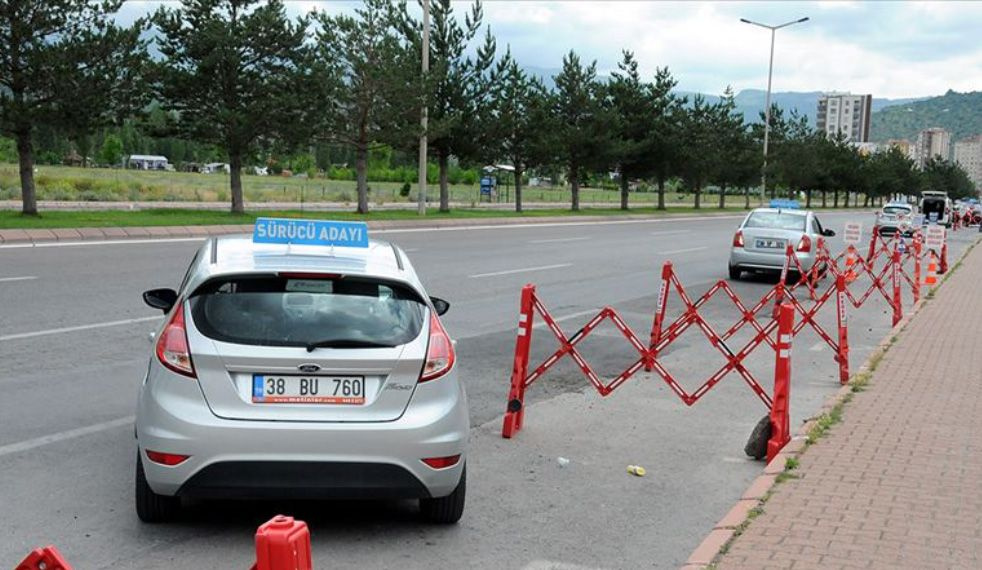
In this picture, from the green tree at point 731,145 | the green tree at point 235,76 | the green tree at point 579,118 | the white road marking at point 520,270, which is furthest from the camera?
the green tree at point 731,145

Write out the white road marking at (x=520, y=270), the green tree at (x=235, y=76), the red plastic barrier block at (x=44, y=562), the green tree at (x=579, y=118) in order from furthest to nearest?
the green tree at (x=579, y=118)
the green tree at (x=235, y=76)
the white road marking at (x=520, y=270)
the red plastic barrier block at (x=44, y=562)

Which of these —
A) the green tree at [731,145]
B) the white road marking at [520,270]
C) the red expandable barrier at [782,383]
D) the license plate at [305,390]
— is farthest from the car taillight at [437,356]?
the green tree at [731,145]

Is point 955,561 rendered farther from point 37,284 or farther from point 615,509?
point 37,284

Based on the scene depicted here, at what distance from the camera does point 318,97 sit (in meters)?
32.9

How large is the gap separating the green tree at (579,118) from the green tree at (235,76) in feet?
74.1

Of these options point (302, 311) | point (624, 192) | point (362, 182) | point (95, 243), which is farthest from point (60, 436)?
point (624, 192)

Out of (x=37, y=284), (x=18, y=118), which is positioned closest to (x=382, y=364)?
(x=37, y=284)

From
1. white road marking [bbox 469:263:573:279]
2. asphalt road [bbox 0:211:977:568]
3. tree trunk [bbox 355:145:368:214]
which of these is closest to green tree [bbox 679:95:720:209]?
tree trunk [bbox 355:145:368:214]

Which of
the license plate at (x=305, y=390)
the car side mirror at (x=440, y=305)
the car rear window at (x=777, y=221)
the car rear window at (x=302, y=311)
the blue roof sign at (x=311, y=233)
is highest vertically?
the blue roof sign at (x=311, y=233)

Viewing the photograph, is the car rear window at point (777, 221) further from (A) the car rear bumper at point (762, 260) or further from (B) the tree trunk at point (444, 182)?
(B) the tree trunk at point (444, 182)

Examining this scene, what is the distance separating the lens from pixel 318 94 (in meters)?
32.9

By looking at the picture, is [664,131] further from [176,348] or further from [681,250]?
[176,348]

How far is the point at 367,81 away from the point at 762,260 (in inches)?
761

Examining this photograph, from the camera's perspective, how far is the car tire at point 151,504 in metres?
4.95
